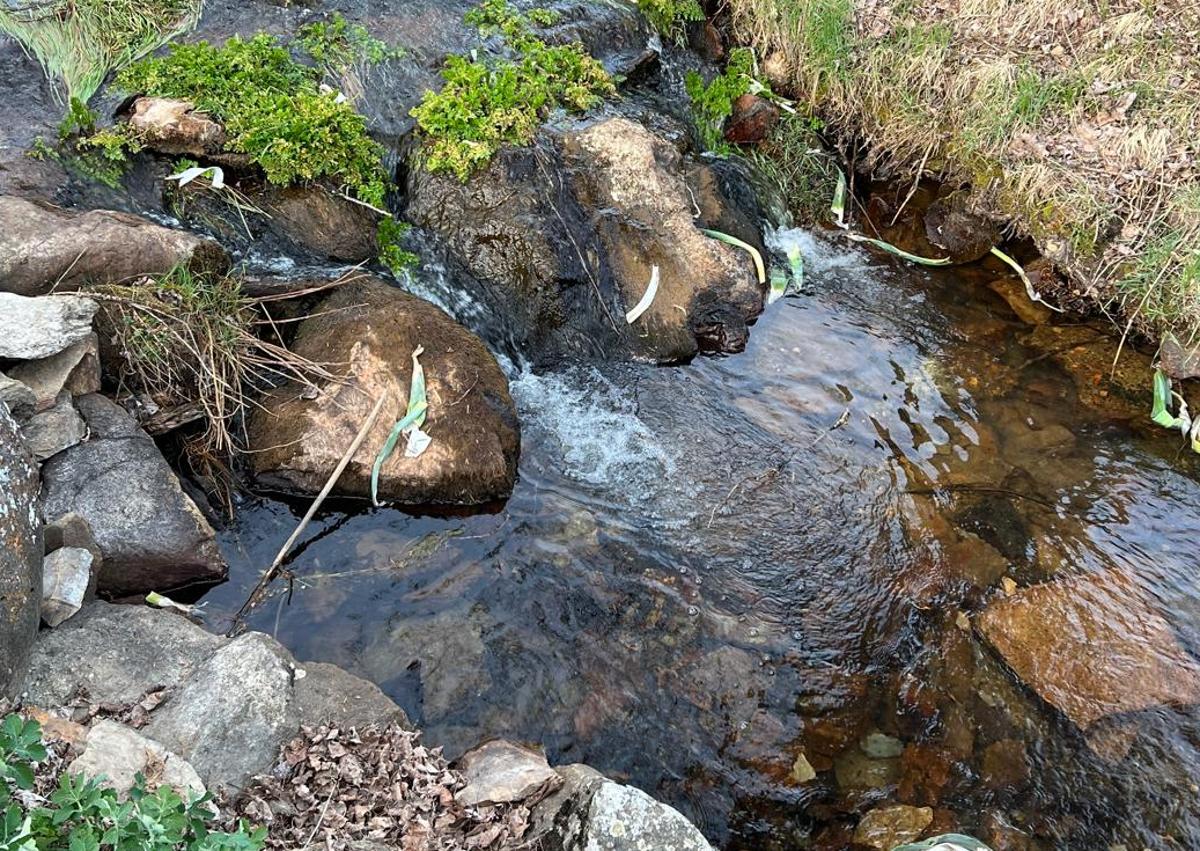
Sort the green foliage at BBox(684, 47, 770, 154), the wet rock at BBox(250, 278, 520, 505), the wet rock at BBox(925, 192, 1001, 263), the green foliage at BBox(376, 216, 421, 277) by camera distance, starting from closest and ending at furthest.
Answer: the wet rock at BBox(250, 278, 520, 505)
the green foliage at BBox(376, 216, 421, 277)
the wet rock at BBox(925, 192, 1001, 263)
the green foliage at BBox(684, 47, 770, 154)

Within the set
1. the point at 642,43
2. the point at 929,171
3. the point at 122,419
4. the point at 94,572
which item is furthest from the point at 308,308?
the point at 929,171

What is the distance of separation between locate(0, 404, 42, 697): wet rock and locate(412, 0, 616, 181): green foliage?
3609 mm

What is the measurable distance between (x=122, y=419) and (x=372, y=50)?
12.2ft

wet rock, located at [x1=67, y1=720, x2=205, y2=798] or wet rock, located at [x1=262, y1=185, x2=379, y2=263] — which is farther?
wet rock, located at [x1=262, y1=185, x2=379, y2=263]

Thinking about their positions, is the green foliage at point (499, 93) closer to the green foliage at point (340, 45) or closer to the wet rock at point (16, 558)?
the green foliage at point (340, 45)

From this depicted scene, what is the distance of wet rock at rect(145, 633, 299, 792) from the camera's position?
3482 mm

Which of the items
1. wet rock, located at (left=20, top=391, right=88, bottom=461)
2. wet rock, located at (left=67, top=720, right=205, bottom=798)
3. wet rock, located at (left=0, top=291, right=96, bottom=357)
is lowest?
wet rock, located at (left=67, top=720, right=205, bottom=798)

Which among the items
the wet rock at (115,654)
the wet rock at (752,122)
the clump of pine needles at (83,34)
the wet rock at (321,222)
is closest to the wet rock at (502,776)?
the wet rock at (115,654)

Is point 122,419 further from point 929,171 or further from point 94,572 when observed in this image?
point 929,171

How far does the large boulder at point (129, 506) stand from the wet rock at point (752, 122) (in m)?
5.81

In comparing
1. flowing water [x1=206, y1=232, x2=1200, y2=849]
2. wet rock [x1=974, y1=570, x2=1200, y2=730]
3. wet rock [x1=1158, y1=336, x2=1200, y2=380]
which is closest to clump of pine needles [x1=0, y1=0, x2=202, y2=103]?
flowing water [x1=206, y1=232, x2=1200, y2=849]

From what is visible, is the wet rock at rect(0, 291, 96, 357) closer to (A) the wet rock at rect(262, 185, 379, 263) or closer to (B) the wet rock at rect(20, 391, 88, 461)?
(B) the wet rock at rect(20, 391, 88, 461)

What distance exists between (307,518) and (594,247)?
3.03m

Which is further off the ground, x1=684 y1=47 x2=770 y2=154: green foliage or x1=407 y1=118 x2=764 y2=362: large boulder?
x1=684 y1=47 x2=770 y2=154: green foliage
